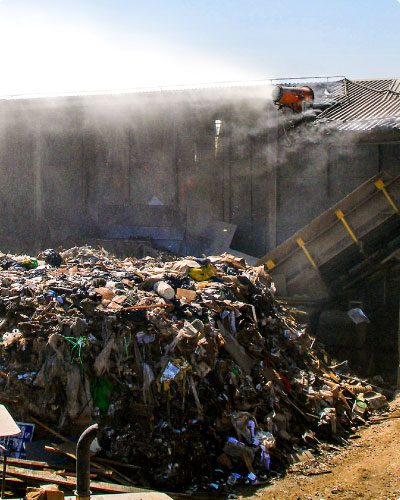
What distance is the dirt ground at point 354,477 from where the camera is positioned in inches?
234

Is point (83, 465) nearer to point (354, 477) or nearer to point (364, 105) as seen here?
point (354, 477)

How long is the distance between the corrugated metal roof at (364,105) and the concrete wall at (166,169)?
0.48 metres

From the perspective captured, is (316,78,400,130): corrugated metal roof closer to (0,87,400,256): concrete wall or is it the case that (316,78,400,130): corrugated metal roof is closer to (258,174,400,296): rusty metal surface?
(0,87,400,256): concrete wall

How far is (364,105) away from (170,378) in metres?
8.87

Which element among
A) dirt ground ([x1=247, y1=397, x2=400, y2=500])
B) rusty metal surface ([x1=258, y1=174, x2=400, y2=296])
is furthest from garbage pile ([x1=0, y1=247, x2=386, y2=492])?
rusty metal surface ([x1=258, y1=174, x2=400, y2=296])

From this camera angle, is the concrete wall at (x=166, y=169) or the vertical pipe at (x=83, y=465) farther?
the concrete wall at (x=166, y=169)

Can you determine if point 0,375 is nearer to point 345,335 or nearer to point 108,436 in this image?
point 108,436

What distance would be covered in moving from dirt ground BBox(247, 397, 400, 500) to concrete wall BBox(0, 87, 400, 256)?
675cm

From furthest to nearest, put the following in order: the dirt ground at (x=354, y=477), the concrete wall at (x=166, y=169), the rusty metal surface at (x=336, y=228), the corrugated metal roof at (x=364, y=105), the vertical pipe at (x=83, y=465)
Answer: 1. the concrete wall at (x=166, y=169)
2. the corrugated metal roof at (x=364, y=105)
3. the rusty metal surface at (x=336, y=228)
4. the dirt ground at (x=354, y=477)
5. the vertical pipe at (x=83, y=465)

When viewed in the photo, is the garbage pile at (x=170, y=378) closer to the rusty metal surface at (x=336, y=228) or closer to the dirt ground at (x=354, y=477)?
the dirt ground at (x=354, y=477)

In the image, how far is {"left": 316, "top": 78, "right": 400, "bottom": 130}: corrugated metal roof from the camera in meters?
12.0

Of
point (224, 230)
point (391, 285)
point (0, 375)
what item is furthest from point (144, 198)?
point (0, 375)

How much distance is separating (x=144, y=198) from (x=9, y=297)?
7.84 metres

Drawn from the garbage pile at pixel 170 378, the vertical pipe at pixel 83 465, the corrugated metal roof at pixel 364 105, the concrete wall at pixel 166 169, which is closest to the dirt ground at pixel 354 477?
the garbage pile at pixel 170 378
